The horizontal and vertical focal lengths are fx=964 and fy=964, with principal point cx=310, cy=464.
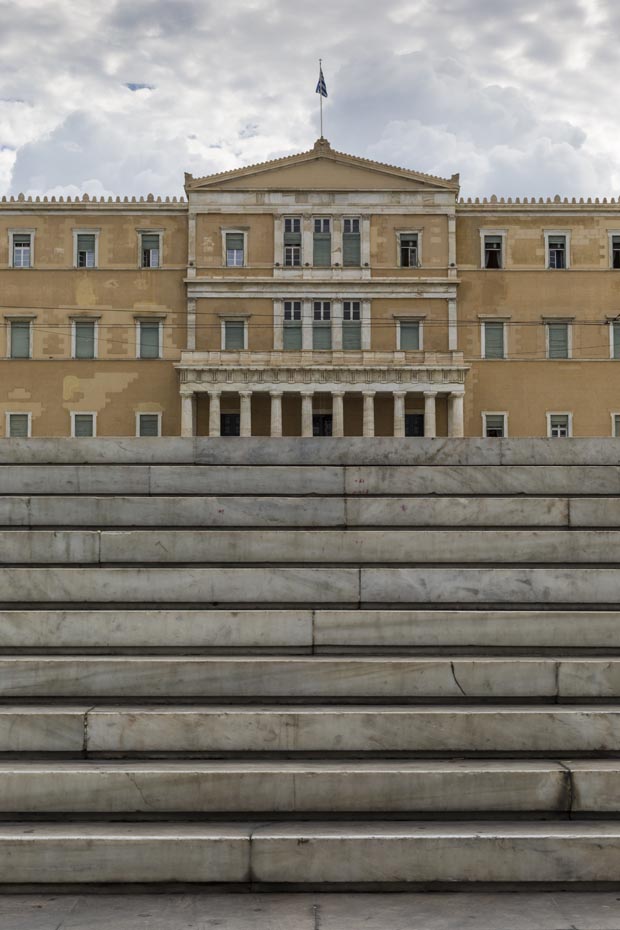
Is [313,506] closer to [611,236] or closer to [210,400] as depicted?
[210,400]

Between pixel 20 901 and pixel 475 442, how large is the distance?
672cm

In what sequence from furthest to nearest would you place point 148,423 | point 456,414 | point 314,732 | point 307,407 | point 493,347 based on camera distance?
point 493,347 < point 148,423 < point 456,414 < point 307,407 < point 314,732

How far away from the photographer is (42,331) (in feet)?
137

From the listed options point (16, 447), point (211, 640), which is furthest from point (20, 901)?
point (16, 447)

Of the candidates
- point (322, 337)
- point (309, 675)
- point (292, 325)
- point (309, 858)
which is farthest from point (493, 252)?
point (309, 858)

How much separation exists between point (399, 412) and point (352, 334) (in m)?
4.17

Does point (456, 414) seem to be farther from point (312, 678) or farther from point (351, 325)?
point (312, 678)

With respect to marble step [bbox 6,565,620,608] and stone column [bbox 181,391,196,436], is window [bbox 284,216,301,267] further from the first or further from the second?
marble step [bbox 6,565,620,608]

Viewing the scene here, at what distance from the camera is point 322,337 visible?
41406mm

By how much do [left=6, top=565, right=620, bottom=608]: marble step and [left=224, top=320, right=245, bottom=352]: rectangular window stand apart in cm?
3344

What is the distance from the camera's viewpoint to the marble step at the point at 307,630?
25.8 ft

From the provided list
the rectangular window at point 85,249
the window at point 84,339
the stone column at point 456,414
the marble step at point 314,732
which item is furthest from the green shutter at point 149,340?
the marble step at point 314,732

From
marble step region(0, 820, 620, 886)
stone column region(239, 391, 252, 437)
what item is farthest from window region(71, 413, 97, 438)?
marble step region(0, 820, 620, 886)

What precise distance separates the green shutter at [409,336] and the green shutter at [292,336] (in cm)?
443
